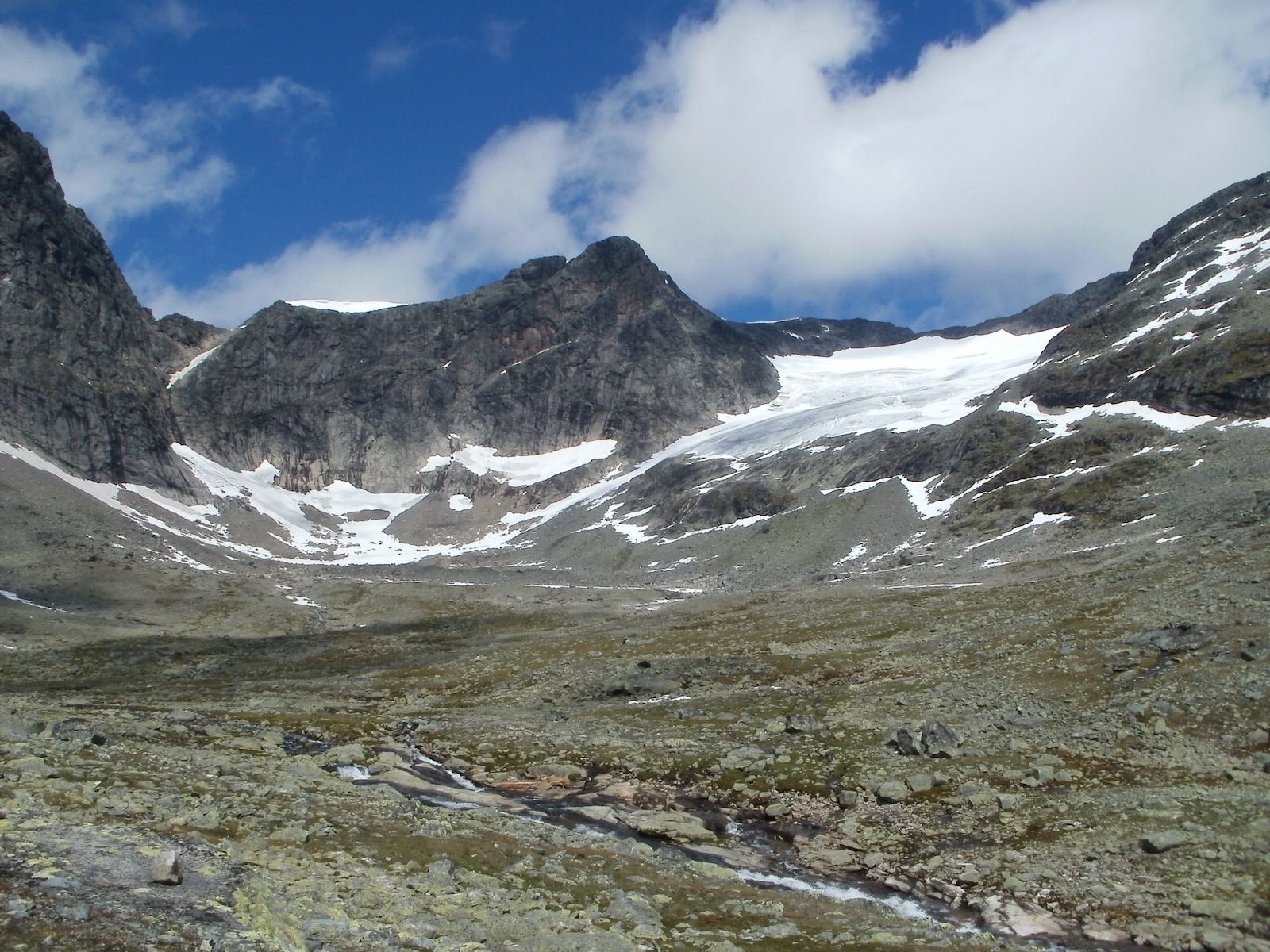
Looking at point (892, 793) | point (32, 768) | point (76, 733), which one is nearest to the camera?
point (32, 768)

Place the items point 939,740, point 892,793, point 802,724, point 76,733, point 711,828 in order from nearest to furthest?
point 711,828 → point 892,793 → point 76,733 → point 939,740 → point 802,724

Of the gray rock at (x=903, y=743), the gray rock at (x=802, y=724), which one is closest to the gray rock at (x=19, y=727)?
the gray rock at (x=802, y=724)

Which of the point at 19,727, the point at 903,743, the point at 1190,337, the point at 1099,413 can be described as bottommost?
the point at 903,743

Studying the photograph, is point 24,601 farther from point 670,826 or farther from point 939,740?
point 939,740

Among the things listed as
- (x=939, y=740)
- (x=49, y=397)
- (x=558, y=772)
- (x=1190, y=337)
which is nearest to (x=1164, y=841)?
(x=939, y=740)

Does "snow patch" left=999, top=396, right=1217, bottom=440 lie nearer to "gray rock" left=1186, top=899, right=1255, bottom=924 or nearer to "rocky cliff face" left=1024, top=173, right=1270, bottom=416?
"rocky cliff face" left=1024, top=173, right=1270, bottom=416

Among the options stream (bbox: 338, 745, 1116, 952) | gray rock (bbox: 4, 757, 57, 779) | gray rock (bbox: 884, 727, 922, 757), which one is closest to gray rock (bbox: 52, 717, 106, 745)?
gray rock (bbox: 4, 757, 57, 779)

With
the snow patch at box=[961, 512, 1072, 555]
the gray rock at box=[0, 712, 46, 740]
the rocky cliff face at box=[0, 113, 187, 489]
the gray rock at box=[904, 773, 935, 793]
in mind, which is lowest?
the snow patch at box=[961, 512, 1072, 555]

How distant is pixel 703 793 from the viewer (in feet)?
106

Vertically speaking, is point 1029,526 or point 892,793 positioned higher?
point 892,793

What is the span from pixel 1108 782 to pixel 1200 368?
419 feet

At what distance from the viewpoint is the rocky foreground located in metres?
17.2

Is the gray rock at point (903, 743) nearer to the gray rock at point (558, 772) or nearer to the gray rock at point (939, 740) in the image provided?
the gray rock at point (939, 740)

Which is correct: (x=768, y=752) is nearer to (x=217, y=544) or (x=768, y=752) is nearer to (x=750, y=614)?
(x=750, y=614)
